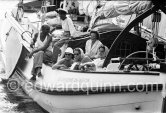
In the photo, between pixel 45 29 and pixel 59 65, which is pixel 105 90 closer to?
pixel 59 65

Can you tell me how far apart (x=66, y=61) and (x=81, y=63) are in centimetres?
39

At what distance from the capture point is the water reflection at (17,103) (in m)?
10.8

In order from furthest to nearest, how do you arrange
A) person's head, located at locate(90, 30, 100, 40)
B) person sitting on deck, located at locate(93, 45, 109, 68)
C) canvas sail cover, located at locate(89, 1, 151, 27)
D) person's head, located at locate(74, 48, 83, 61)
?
person's head, located at locate(90, 30, 100, 40)
person sitting on deck, located at locate(93, 45, 109, 68)
person's head, located at locate(74, 48, 83, 61)
canvas sail cover, located at locate(89, 1, 151, 27)

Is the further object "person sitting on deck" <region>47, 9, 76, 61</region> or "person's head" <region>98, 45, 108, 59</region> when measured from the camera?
"person sitting on deck" <region>47, 9, 76, 61</region>

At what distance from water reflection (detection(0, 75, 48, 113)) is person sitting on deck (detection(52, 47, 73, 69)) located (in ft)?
4.85

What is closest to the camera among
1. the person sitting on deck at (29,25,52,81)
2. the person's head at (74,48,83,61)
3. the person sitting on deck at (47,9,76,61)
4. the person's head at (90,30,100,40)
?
the person's head at (74,48,83,61)

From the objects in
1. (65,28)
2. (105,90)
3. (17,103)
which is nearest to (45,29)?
(65,28)

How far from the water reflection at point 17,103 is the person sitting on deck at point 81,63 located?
1.74 meters

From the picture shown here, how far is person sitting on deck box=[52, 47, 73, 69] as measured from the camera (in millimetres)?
9516

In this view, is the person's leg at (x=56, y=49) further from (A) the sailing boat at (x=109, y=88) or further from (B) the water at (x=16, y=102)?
(B) the water at (x=16, y=102)

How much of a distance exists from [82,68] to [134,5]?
1.60 meters

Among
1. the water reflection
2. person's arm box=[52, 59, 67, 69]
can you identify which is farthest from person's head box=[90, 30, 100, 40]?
the water reflection

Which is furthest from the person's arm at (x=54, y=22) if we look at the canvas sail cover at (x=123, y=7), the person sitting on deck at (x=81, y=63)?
the person sitting on deck at (x=81, y=63)

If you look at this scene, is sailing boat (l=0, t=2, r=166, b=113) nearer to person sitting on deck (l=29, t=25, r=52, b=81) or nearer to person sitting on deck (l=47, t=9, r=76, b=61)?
person sitting on deck (l=29, t=25, r=52, b=81)
